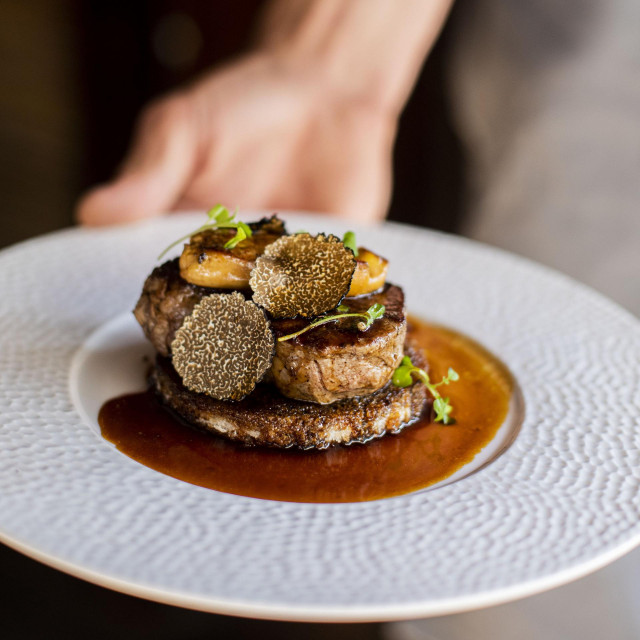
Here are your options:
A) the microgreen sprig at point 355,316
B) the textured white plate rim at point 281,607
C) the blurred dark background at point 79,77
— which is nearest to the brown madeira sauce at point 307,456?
the microgreen sprig at point 355,316

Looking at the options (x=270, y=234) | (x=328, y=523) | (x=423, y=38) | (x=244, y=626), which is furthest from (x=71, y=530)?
(x=423, y=38)

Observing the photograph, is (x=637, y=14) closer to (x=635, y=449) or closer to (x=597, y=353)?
(x=597, y=353)

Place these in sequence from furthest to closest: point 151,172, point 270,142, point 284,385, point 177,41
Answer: point 177,41 → point 270,142 → point 151,172 → point 284,385

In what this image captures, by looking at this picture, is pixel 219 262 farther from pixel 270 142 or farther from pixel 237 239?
pixel 270 142

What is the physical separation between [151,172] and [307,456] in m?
2.08

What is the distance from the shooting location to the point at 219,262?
225 centimetres

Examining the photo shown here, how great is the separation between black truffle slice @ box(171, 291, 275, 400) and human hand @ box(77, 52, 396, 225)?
1.72 metres

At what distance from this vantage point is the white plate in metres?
1.47

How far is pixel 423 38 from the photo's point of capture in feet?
16.7

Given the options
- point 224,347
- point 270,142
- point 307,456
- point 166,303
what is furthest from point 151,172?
point 307,456

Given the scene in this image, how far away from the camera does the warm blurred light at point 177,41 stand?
6.55 m

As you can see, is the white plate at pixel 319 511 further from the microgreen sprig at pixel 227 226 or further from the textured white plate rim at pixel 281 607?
the microgreen sprig at pixel 227 226

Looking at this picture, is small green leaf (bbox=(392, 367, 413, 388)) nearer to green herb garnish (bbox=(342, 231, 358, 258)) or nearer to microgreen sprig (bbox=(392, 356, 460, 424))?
microgreen sprig (bbox=(392, 356, 460, 424))

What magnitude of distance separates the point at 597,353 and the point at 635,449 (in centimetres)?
70
